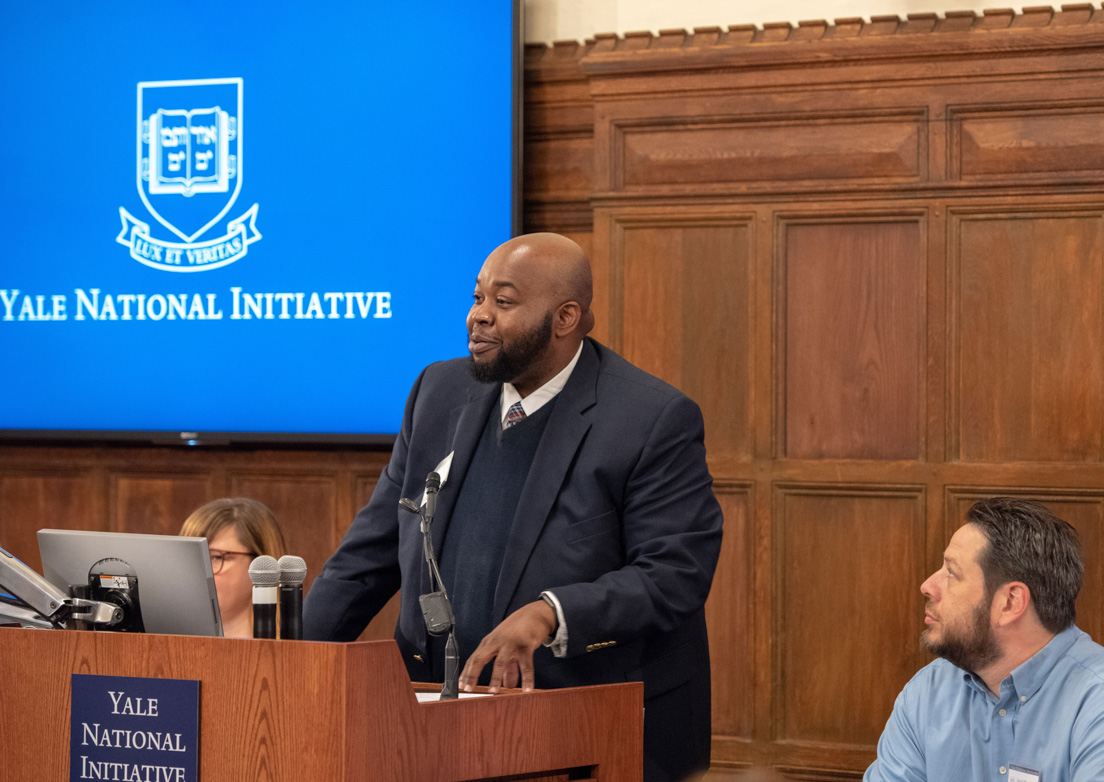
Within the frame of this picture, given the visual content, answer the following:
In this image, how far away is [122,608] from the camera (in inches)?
80.6

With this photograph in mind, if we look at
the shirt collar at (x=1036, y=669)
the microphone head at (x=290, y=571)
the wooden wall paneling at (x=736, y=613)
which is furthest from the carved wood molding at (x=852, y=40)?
the microphone head at (x=290, y=571)

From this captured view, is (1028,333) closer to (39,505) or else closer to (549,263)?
(549,263)

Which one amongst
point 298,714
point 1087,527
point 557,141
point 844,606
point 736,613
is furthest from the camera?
point 557,141

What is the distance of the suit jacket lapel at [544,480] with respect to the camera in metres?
2.49

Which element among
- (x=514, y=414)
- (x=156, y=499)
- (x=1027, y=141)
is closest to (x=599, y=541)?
(x=514, y=414)

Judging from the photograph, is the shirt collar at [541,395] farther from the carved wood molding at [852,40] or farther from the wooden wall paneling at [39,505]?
the wooden wall paneling at [39,505]

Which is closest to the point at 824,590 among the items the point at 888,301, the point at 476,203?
the point at 888,301

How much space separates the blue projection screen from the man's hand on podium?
3.20m

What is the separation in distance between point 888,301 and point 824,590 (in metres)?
1.12

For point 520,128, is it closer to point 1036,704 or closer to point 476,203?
point 476,203

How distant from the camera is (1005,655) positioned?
2.62m

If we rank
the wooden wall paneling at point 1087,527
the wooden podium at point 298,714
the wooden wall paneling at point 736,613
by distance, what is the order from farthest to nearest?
the wooden wall paneling at point 736,613, the wooden wall paneling at point 1087,527, the wooden podium at point 298,714

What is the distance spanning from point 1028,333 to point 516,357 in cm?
Answer: 282

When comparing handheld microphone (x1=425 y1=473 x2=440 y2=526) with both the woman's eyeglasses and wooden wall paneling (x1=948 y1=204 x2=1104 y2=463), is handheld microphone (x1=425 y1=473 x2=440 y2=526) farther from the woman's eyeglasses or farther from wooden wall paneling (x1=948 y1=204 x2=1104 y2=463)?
wooden wall paneling (x1=948 y1=204 x2=1104 y2=463)
